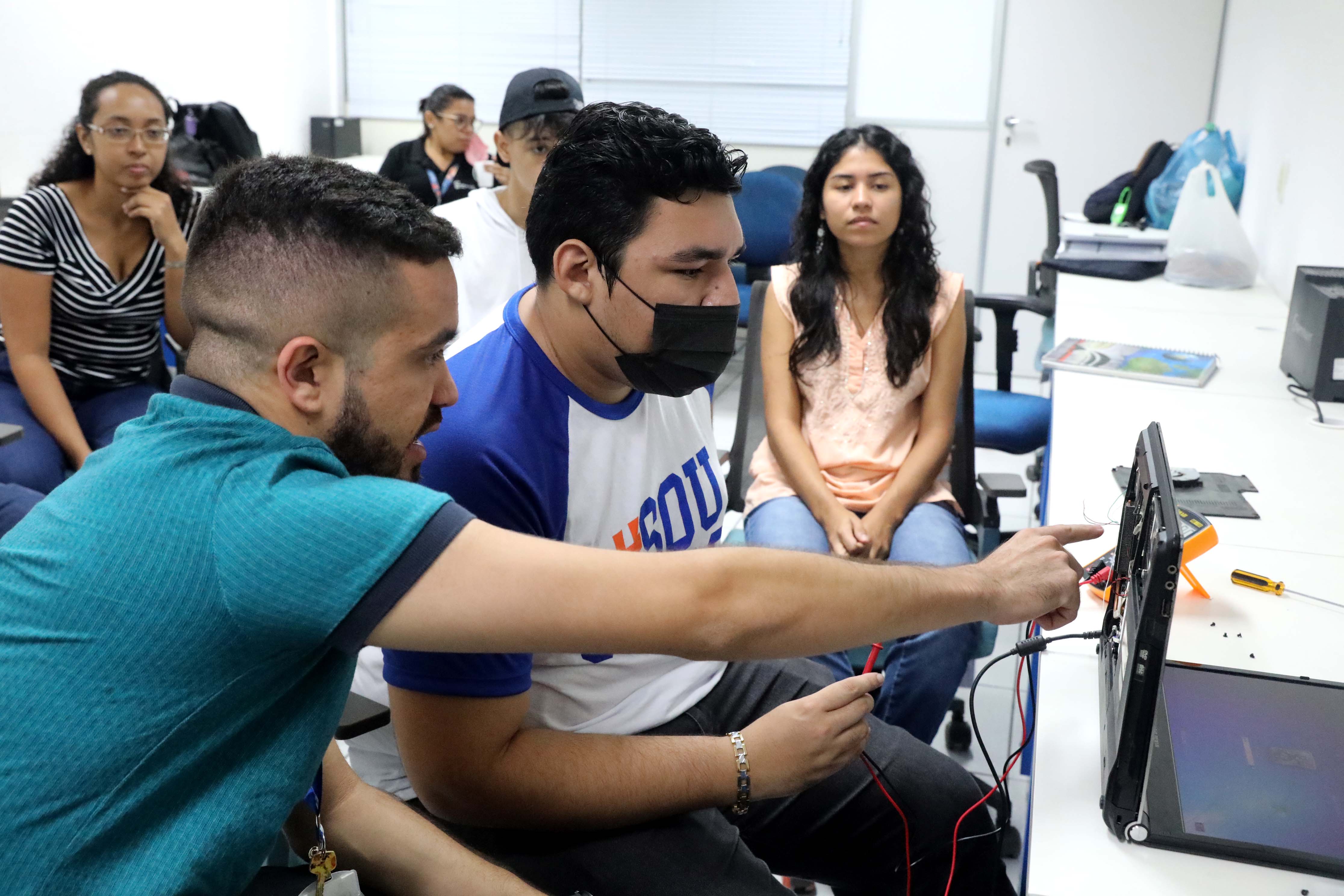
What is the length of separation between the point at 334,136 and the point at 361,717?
5546 mm

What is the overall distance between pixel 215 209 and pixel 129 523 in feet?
1.11

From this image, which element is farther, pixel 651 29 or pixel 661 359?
pixel 651 29

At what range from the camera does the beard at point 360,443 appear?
0.90 m

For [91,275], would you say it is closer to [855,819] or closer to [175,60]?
[855,819]

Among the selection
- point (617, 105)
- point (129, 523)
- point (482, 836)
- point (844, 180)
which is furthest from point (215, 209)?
point (844, 180)

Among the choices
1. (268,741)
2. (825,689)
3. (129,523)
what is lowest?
(825,689)

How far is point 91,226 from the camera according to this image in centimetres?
260

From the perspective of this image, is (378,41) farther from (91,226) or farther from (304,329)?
(304,329)

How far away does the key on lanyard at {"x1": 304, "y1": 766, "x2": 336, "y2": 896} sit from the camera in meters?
0.94

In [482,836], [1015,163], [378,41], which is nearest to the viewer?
[482,836]

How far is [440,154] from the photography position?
481cm

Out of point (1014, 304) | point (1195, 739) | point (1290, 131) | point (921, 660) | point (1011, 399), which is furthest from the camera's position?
point (1290, 131)

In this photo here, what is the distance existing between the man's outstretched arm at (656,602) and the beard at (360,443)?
0.50 ft

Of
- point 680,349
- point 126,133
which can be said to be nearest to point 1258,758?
point 680,349
